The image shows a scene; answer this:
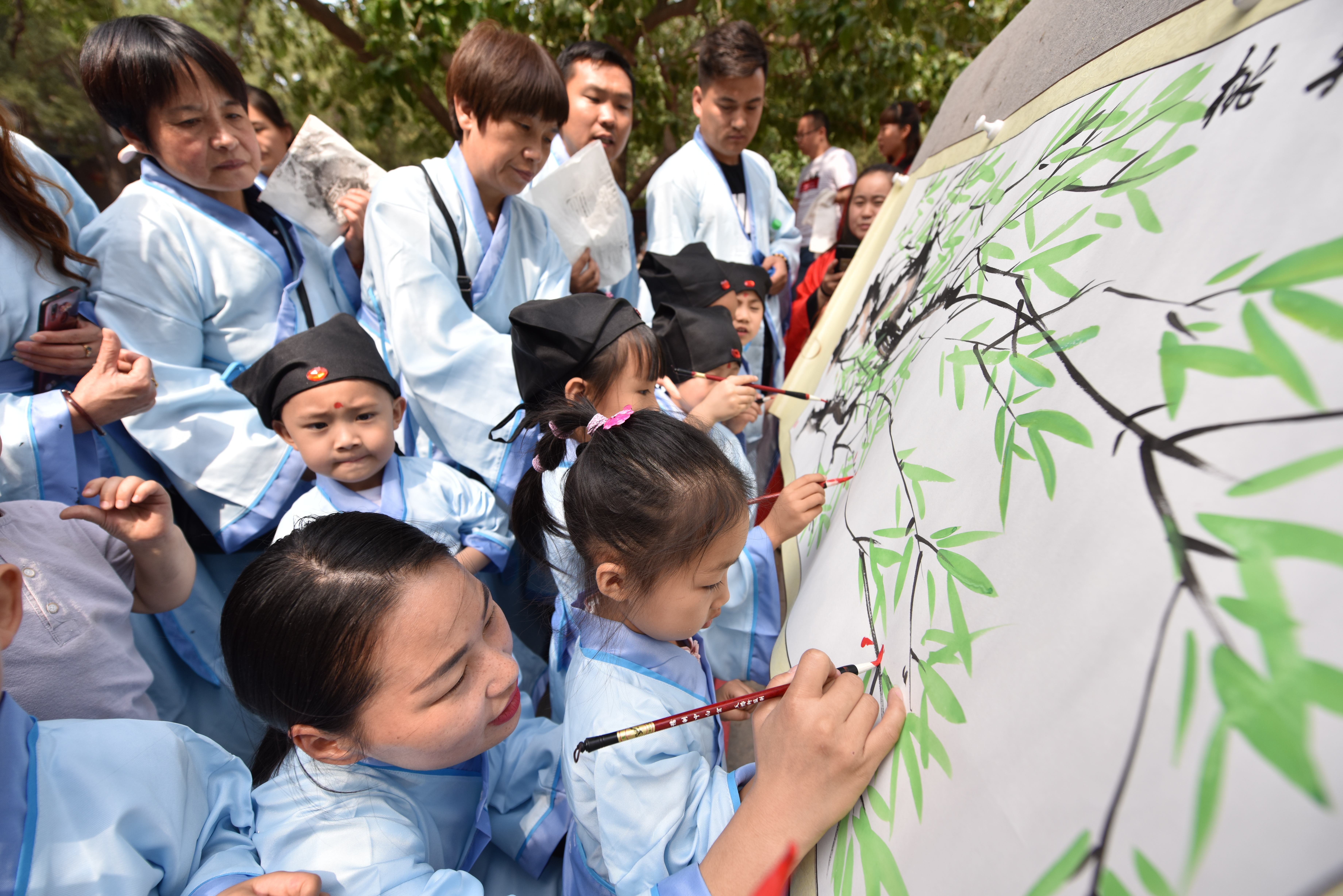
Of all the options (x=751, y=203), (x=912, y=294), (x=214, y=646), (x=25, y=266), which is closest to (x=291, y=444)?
(x=214, y=646)

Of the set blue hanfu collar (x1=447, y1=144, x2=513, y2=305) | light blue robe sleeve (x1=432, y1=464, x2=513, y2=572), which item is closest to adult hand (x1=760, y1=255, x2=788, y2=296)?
blue hanfu collar (x1=447, y1=144, x2=513, y2=305)

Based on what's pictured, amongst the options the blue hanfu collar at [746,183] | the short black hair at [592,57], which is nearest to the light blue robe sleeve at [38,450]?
the short black hair at [592,57]

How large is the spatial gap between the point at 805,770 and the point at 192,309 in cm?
190

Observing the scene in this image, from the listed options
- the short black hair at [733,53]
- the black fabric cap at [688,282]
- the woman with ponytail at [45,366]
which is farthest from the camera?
the short black hair at [733,53]

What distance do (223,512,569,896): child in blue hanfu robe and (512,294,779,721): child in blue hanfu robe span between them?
0.98 ft

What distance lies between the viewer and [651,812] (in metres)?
0.95

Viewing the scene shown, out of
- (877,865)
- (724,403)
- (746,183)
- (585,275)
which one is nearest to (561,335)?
(724,403)

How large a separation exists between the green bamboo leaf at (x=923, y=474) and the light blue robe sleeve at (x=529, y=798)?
2.31 ft

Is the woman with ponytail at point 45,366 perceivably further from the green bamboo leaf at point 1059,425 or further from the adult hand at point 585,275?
the green bamboo leaf at point 1059,425

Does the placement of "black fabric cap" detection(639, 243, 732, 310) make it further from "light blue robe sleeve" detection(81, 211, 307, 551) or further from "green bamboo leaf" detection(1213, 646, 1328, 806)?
"green bamboo leaf" detection(1213, 646, 1328, 806)

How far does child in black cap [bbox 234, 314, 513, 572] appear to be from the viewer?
1654 mm

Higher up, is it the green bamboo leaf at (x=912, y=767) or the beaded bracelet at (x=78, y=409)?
the green bamboo leaf at (x=912, y=767)

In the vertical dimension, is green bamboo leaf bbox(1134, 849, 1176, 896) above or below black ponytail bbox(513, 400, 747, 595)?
above

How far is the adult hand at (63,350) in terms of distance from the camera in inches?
61.4
